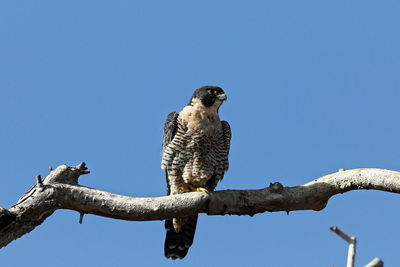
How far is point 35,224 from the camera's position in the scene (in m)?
4.91

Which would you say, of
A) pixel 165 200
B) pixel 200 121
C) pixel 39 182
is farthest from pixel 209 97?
pixel 39 182

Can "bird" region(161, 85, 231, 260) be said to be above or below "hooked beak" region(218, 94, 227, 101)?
below

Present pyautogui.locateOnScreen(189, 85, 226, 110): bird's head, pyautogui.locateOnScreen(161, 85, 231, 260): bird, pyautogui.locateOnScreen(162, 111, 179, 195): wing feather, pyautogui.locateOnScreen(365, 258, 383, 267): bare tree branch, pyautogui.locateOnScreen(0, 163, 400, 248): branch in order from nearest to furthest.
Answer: pyautogui.locateOnScreen(365, 258, 383, 267): bare tree branch
pyautogui.locateOnScreen(0, 163, 400, 248): branch
pyautogui.locateOnScreen(161, 85, 231, 260): bird
pyautogui.locateOnScreen(162, 111, 179, 195): wing feather
pyautogui.locateOnScreen(189, 85, 226, 110): bird's head

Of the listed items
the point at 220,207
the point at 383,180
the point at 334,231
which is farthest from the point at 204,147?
the point at 334,231

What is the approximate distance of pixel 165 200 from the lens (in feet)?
17.1

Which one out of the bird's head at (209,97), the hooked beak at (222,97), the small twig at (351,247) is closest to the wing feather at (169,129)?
the bird's head at (209,97)

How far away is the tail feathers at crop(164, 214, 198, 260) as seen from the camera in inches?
→ 260

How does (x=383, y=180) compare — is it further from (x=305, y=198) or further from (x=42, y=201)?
(x=42, y=201)

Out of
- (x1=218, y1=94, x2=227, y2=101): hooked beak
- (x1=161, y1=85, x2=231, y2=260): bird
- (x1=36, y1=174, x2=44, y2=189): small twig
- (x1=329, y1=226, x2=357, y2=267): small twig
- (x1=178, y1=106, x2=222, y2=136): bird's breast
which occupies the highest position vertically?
(x1=218, y1=94, x2=227, y2=101): hooked beak

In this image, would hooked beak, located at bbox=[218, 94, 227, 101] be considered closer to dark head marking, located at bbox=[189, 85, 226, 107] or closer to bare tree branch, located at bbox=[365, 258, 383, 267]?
dark head marking, located at bbox=[189, 85, 226, 107]

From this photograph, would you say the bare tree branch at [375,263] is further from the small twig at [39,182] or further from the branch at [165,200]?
the small twig at [39,182]

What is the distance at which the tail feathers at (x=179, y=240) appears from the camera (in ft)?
21.7

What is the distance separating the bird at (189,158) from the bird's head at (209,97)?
0.26 ft

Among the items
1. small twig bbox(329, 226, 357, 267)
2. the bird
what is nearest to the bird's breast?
the bird
